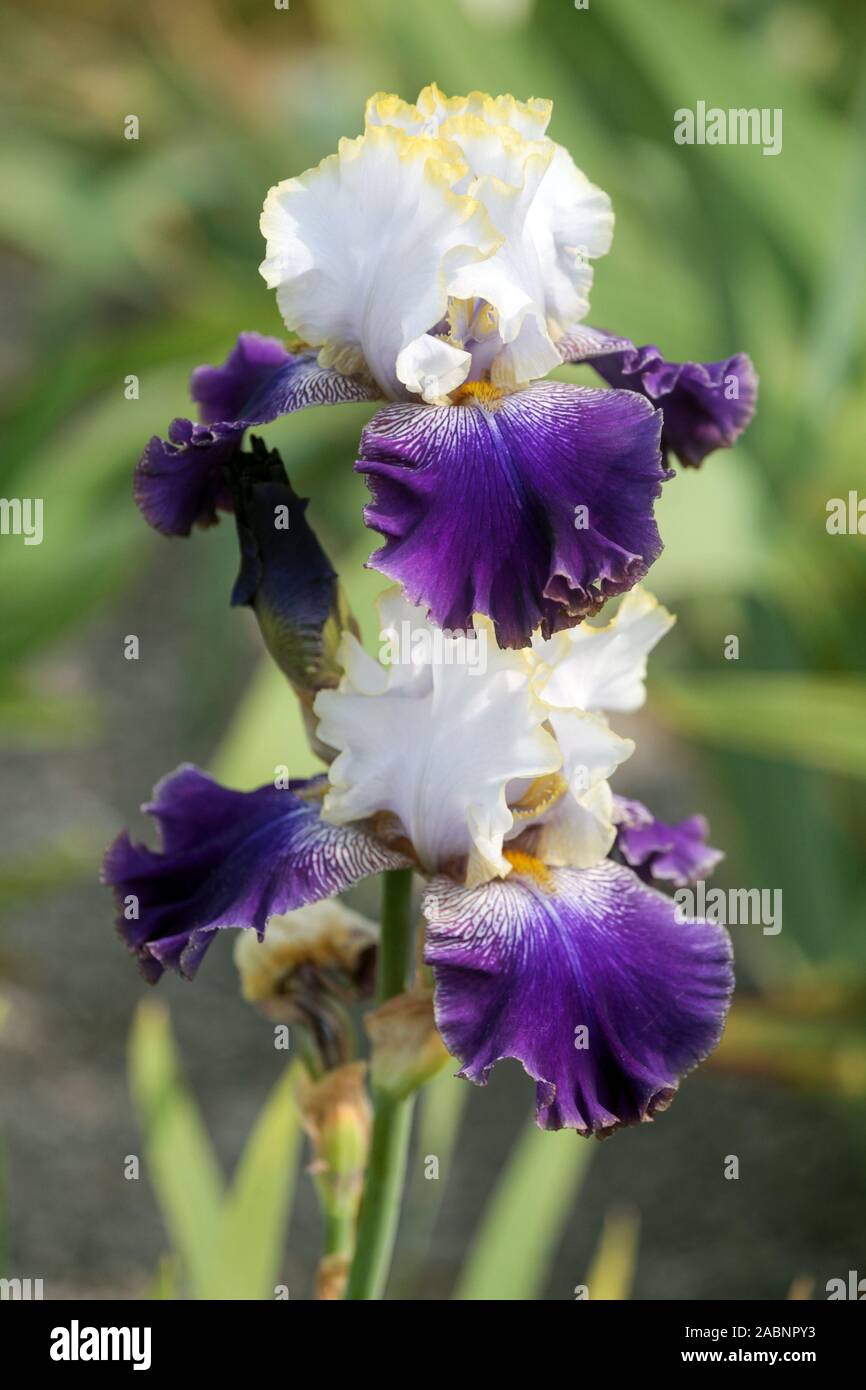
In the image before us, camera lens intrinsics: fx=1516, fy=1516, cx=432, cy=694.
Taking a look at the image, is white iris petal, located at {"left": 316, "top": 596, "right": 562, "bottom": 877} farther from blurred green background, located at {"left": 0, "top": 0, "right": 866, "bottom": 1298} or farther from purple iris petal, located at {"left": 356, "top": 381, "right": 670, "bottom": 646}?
blurred green background, located at {"left": 0, "top": 0, "right": 866, "bottom": 1298}

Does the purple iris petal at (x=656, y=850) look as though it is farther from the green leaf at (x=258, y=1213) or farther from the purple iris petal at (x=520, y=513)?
the green leaf at (x=258, y=1213)

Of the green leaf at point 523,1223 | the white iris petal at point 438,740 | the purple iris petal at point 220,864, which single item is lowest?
the green leaf at point 523,1223

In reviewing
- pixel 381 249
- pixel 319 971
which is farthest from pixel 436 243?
pixel 319 971

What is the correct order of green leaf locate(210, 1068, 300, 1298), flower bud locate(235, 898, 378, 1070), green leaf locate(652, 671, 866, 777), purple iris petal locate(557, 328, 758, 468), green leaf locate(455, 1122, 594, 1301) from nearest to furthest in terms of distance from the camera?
purple iris petal locate(557, 328, 758, 468) < flower bud locate(235, 898, 378, 1070) < green leaf locate(210, 1068, 300, 1298) < green leaf locate(455, 1122, 594, 1301) < green leaf locate(652, 671, 866, 777)

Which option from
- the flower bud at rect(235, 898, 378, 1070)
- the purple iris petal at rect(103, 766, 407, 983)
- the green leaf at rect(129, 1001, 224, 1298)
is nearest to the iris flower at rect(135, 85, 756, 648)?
the purple iris petal at rect(103, 766, 407, 983)

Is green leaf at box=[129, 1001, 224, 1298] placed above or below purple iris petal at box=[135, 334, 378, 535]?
below

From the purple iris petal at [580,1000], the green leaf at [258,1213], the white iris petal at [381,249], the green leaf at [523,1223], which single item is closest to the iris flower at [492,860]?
the purple iris petal at [580,1000]
